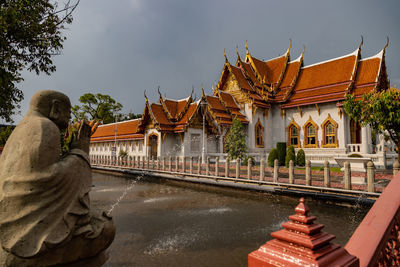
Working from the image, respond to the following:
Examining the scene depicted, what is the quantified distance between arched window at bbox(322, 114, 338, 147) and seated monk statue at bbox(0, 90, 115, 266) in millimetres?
21741

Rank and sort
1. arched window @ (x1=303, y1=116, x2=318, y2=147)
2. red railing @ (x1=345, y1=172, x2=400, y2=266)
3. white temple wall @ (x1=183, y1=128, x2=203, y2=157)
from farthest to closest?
white temple wall @ (x1=183, y1=128, x2=203, y2=157) < arched window @ (x1=303, y1=116, x2=318, y2=147) < red railing @ (x1=345, y1=172, x2=400, y2=266)

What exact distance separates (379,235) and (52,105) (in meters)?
2.76

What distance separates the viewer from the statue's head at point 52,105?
2.04m

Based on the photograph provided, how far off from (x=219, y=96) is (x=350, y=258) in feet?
74.6

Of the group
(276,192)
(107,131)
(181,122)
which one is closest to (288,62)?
(181,122)

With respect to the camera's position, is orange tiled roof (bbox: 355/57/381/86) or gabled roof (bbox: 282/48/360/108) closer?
orange tiled roof (bbox: 355/57/381/86)

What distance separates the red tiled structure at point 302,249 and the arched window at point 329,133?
21596mm

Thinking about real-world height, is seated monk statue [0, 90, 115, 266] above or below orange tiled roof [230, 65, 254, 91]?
below

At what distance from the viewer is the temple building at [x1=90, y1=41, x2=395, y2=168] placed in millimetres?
19766

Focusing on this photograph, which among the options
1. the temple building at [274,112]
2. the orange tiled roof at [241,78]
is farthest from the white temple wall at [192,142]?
the orange tiled roof at [241,78]

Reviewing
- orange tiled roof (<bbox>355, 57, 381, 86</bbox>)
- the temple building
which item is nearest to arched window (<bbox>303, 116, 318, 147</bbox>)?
the temple building

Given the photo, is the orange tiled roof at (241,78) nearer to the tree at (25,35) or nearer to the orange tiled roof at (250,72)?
the orange tiled roof at (250,72)

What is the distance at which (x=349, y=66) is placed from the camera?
21.6 metres

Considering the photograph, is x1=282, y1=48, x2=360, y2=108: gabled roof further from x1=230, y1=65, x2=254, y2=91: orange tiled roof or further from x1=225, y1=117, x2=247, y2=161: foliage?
x1=225, y1=117, x2=247, y2=161: foliage
